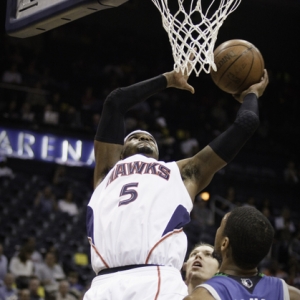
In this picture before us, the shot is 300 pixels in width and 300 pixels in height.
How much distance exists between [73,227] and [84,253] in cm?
68

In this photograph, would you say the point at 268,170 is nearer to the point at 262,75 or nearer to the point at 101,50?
the point at 101,50

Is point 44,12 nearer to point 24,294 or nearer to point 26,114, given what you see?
point 24,294

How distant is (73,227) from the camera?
10.7 m

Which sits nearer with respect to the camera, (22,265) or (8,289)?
(8,289)

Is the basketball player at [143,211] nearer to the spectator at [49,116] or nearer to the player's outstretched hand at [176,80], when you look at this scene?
the player's outstretched hand at [176,80]

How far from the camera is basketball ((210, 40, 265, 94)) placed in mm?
3676

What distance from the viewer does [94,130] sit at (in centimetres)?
1271

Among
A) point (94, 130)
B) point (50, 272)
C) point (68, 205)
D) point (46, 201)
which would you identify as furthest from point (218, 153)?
point (94, 130)

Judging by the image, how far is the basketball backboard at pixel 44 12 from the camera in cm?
365

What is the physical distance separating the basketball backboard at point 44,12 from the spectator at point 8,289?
15.3 feet

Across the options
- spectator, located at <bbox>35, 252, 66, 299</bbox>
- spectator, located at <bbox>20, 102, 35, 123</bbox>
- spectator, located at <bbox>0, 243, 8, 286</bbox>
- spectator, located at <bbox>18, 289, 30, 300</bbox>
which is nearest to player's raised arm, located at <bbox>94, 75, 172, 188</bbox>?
spectator, located at <bbox>18, 289, 30, 300</bbox>

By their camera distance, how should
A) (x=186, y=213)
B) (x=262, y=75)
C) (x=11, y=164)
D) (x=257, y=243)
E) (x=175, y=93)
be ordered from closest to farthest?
(x=257, y=243)
(x=186, y=213)
(x=262, y=75)
(x=11, y=164)
(x=175, y=93)

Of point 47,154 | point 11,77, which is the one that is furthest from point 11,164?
point 11,77

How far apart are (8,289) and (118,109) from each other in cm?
525
